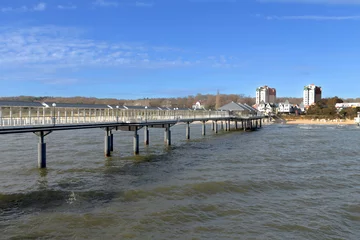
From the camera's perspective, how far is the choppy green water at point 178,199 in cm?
1194

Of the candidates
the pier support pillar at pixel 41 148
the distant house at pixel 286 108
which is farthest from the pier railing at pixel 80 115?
the distant house at pixel 286 108

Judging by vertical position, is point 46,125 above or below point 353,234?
above

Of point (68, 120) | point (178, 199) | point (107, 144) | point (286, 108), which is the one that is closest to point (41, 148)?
point (68, 120)

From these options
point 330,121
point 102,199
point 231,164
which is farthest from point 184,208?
point 330,121

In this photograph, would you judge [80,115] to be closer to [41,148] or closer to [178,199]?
[41,148]

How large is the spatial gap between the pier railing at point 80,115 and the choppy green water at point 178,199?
10.6 ft

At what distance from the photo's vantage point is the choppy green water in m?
11.9

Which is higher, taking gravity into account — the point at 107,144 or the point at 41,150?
the point at 41,150

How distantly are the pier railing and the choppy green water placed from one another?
3.24 meters

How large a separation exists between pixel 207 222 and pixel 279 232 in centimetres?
264

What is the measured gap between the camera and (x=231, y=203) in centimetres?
1507

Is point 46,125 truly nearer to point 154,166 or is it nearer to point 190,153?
point 154,166

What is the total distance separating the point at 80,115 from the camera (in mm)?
39562

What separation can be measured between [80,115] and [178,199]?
2708 centimetres
